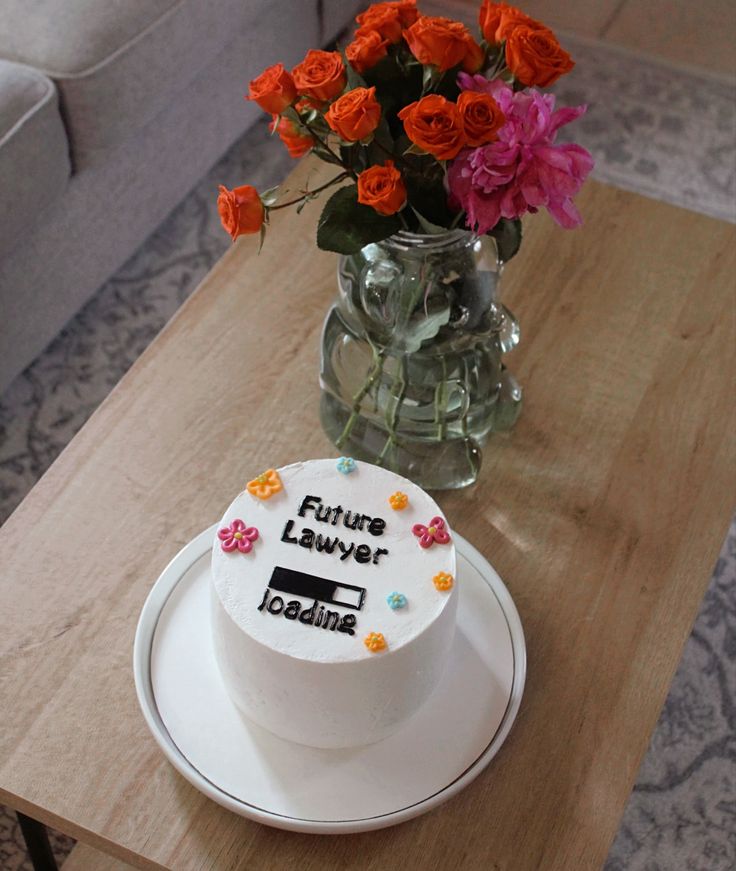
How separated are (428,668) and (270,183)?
138cm

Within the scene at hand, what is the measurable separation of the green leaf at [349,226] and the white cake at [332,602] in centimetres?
18

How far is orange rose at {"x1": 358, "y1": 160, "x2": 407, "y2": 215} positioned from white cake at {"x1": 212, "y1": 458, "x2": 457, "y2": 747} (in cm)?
21

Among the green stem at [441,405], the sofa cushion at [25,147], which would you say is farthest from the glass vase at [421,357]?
the sofa cushion at [25,147]

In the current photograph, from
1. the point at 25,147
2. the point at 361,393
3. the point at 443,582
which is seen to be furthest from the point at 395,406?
the point at 25,147

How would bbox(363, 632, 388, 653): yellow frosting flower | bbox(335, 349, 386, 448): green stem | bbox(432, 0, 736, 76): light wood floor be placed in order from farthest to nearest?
bbox(432, 0, 736, 76): light wood floor, bbox(335, 349, 386, 448): green stem, bbox(363, 632, 388, 653): yellow frosting flower

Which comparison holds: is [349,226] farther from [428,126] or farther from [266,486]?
[266,486]

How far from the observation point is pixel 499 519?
100cm

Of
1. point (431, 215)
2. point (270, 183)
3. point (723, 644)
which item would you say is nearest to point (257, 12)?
point (270, 183)

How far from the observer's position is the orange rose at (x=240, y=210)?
829 mm

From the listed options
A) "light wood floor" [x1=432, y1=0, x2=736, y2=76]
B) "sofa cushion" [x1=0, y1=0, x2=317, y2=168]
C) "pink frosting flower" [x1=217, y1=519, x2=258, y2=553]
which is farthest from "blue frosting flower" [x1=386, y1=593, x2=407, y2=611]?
"light wood floor" [x1=432, y1=0, x2=736, y2=76]

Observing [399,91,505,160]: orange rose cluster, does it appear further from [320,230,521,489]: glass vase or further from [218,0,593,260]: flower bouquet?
[320,230,521,489]: glass vase

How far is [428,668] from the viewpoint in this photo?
80 cm

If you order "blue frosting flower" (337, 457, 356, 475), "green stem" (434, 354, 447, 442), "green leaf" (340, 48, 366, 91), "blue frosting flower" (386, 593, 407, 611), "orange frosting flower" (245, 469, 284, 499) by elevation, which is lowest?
"green stem" (434, 354, 447, 442)

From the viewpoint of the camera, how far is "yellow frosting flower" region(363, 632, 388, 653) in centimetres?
75
